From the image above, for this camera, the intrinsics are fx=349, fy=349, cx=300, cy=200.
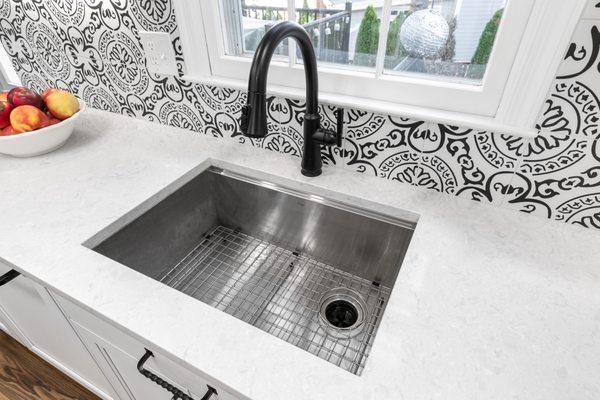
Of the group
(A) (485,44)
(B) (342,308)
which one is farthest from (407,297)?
(A) (485,44)

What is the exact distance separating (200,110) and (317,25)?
46cm

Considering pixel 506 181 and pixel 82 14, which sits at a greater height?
pixel 82 14

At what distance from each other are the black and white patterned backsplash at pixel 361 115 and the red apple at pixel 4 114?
0.32 meters

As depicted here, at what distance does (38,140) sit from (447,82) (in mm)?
1119

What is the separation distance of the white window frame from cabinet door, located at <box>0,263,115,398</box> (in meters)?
0.70

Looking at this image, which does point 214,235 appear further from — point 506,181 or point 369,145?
point 506,181

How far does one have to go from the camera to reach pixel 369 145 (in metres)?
0.90

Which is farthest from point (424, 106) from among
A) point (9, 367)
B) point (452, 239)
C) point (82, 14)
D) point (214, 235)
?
point (9, 367)

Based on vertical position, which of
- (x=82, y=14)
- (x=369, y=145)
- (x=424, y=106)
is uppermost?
(x=82, y=14)

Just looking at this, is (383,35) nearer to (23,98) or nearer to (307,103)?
(307,103)

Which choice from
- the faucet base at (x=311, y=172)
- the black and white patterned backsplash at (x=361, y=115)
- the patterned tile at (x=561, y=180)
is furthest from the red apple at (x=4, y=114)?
the patterned tile at (x=561, y=180)

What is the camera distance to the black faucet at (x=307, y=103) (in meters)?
0.65

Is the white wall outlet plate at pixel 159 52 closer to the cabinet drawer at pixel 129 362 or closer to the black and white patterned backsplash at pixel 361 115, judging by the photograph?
the black and white patterned backsplash at pixel 361 115

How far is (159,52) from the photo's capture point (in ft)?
3.45
